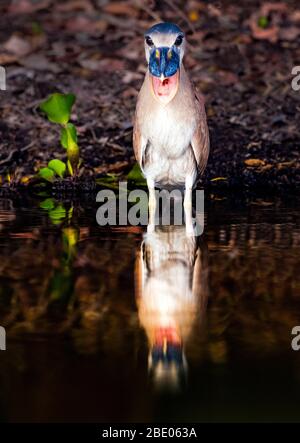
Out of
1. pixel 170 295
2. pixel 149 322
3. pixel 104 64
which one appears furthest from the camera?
pixel 104 64

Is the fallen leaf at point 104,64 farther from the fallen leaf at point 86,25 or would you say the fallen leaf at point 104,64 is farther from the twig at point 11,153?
the twig at point 11,153

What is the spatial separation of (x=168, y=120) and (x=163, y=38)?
0.49 metres

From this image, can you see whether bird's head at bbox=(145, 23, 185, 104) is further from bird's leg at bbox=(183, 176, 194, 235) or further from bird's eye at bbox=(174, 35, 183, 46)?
bird's leg at bbox=(183, 176, 194, 235)

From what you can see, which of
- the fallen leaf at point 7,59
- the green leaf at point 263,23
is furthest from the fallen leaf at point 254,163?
the green leaf at point 263,23

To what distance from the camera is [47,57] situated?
9766 millimetres

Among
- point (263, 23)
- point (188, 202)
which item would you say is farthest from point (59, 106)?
point (263, 23)

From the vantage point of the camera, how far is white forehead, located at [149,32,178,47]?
18.1 ft

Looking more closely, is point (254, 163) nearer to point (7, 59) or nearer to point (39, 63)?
point (39, 63)

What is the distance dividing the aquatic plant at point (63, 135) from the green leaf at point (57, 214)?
0.81 m

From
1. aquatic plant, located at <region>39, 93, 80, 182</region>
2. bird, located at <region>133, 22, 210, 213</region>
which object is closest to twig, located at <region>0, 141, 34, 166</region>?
aquatic plant, located at <region>39, 93, 80, 182</region>

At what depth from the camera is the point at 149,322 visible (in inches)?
129

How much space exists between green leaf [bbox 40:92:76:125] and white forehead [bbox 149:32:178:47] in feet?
4.45

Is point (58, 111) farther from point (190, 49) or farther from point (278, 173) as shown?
point (190, 49)

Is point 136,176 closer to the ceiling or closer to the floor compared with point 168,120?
closer to the floor
